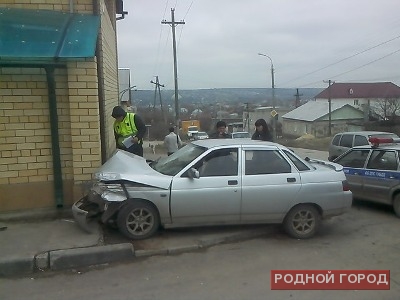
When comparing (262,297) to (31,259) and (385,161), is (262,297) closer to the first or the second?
(31,259)

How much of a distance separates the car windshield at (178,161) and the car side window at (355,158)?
410cm

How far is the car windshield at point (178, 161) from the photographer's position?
600 centimetres

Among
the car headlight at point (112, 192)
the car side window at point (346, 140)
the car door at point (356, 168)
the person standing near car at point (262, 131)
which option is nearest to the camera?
the car headlight at point (112, 192)

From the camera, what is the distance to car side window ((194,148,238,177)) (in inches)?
233

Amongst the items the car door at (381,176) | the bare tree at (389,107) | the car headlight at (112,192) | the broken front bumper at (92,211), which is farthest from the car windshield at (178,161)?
the bare tree at (389,107)

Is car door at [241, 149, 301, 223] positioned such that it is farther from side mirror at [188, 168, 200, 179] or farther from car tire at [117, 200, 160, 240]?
car tire at [117, 200, 160, 240]

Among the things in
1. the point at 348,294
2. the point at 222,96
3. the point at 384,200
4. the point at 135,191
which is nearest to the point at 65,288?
the point at 135,191

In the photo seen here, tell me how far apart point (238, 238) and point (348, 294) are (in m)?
2.11

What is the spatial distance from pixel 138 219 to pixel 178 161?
1148 mm

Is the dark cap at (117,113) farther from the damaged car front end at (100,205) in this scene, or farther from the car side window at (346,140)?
the car side window at (346,140)

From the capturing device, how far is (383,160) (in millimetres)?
8047

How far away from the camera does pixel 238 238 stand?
602 centimetres

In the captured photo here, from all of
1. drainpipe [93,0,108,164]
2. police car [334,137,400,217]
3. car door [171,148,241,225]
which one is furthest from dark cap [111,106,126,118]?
police car [334,137,400,217]

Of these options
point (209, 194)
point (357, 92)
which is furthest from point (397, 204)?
point (357, 92)
